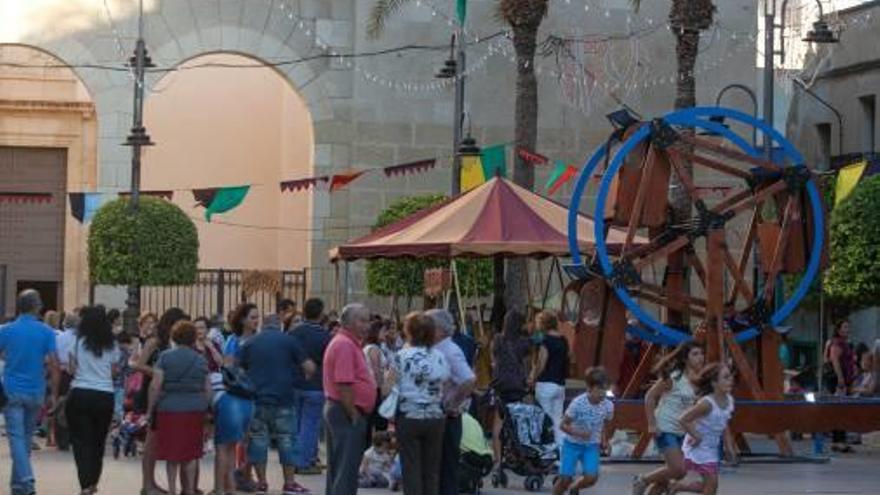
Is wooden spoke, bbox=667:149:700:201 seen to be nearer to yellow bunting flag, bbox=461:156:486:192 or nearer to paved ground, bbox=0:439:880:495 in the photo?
paved ground, bbox=0:439:880:495

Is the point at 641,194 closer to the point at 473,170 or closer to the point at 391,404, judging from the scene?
the point at 391,404

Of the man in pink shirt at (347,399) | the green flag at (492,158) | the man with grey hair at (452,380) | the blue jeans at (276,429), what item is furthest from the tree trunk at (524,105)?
the man in pink shirt at (347,399)

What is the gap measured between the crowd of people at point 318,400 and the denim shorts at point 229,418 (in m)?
0.01

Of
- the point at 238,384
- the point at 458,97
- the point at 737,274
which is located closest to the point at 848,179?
the point at 737,274

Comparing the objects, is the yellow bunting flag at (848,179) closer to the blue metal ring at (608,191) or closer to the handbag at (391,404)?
the blue metal ring at (608,191)

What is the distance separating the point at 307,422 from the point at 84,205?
1559cm

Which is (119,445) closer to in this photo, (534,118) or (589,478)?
(589,478)

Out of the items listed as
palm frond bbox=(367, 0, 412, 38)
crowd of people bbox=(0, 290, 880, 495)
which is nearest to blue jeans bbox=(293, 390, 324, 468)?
crowd of people bbox=(0, 290, 880, 495)

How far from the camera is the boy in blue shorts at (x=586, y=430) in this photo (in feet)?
55.8

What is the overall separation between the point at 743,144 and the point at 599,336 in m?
3.33

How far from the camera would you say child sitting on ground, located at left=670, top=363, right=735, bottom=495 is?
15672mm

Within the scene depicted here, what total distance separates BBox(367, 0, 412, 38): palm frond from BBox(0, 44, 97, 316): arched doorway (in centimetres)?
649

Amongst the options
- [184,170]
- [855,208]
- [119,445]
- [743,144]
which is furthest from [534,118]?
[184,170]

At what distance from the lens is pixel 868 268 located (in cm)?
3244
